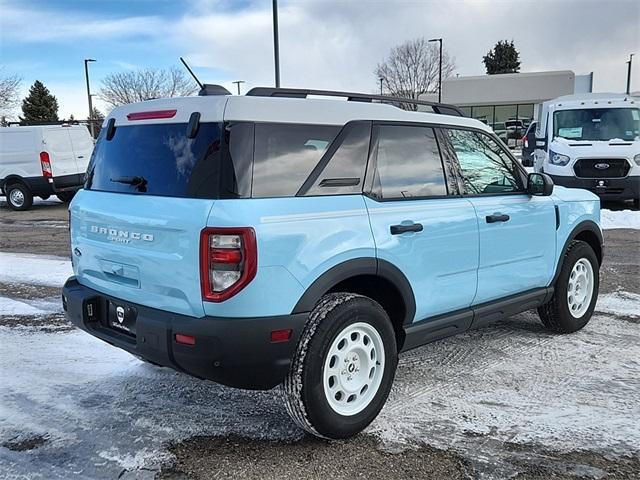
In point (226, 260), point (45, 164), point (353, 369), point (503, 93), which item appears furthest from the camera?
point (503, 93)

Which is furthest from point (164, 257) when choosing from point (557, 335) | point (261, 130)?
point (557, 335)

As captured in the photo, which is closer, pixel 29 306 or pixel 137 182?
pixel 137 182

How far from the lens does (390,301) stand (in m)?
3.63

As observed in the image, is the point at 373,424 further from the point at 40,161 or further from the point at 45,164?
the point at 40,161

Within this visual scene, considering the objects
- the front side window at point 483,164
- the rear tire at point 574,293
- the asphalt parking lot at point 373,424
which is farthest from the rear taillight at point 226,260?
the rear tire at point 574,293

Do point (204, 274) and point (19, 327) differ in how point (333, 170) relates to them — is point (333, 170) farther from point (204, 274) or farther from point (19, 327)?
point (19, 327)

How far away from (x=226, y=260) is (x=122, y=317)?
→ 36.2 inches

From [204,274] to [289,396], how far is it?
82 centimetres

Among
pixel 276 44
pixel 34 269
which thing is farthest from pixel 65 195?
pixel 34 269

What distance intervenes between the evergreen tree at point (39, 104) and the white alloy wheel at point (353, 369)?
191ft

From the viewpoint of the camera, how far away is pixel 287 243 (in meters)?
2.93

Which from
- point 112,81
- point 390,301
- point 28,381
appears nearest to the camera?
point 390,301

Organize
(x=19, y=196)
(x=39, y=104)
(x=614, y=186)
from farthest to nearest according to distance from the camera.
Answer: (x=39, y=104), (x=19, y=196), (x=614, y=186)

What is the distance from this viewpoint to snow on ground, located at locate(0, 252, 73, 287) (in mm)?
7219
